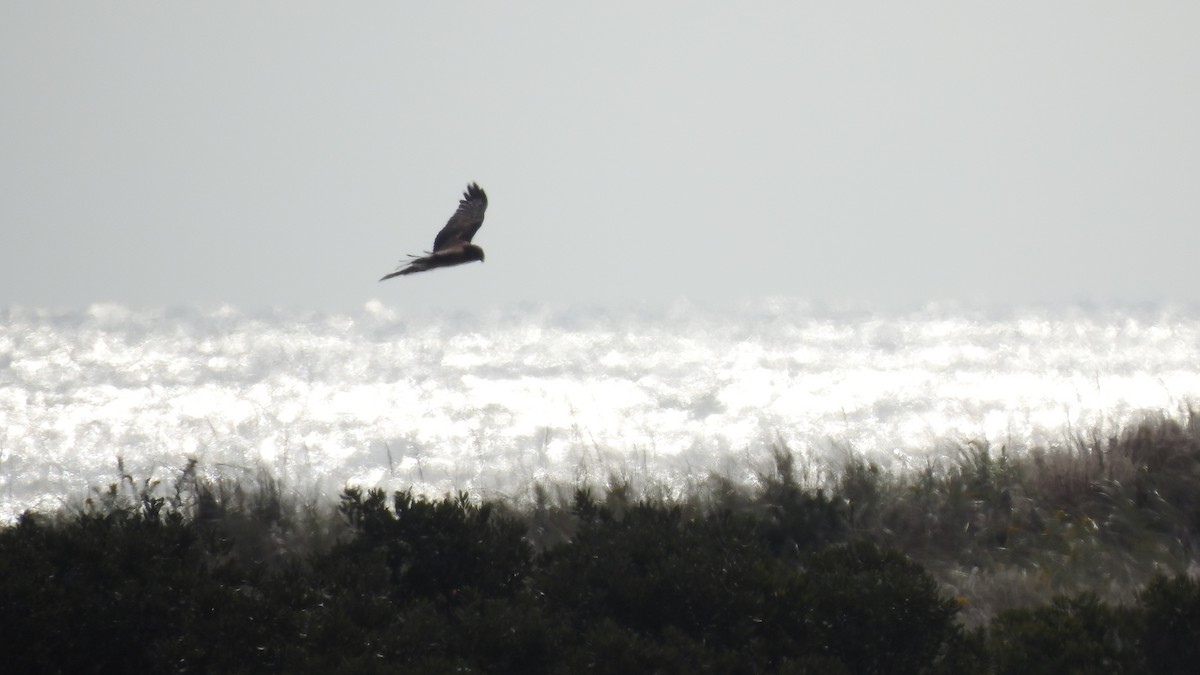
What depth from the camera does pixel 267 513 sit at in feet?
28.4

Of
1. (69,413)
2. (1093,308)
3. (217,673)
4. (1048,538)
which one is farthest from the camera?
(1093,308)

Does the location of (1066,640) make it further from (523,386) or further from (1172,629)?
(523,386)

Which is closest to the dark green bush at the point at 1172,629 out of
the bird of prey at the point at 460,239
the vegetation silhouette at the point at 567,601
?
the vegetation silhouette at the point at 567,601

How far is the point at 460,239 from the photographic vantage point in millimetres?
8906

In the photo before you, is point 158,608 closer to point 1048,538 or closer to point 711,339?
point 1048,538

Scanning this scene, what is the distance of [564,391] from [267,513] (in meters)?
22.1

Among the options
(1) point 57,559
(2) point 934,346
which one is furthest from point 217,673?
(2) point 934,346

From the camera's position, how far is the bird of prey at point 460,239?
8.40m

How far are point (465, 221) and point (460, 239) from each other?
1.03ft

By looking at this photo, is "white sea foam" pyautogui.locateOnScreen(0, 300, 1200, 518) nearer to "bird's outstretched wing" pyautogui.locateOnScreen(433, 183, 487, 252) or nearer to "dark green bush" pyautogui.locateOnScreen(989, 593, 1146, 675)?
"bird's outstretched wing" pyautogui.locateOnScreen(433, 183, 487, 252)

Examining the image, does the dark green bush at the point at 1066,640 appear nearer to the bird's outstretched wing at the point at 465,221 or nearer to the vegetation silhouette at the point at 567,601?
the vegetation silhouette at the point at 567,601

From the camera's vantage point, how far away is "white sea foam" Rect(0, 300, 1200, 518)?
2269 centimetres

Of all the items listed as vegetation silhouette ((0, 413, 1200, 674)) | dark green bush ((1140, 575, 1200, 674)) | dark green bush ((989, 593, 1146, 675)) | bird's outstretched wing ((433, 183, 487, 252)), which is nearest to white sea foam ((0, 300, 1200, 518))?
bird's outstretched wing ((433, 183, 487, 252))

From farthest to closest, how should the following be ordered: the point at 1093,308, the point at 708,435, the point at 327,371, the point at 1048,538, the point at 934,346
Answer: the point at 1093,308 → the point at 934,346 → the point at 327,371 → the point at 708,435 → the point at 1048,538
